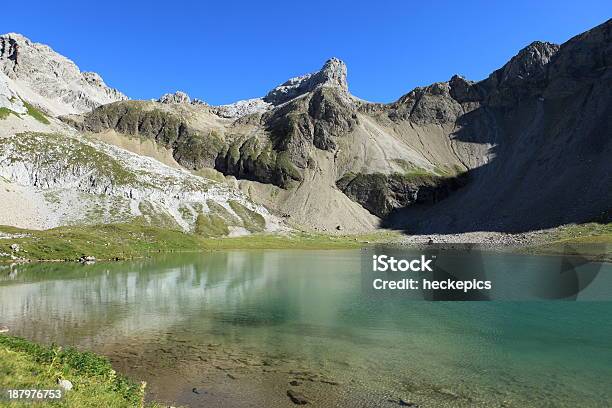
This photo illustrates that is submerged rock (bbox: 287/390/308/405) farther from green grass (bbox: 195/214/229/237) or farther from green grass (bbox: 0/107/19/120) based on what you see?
green grass (bbox: 0/107/19/120)

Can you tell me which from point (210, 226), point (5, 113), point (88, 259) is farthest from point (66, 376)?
point (5, 113)

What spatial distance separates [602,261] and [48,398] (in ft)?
324

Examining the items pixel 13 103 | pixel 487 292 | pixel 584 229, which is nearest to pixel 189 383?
pixel 487 292

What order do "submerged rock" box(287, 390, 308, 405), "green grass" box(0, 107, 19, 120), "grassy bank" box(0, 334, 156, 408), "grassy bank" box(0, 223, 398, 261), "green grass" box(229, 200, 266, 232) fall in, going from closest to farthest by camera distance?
"grassy bank" box(0, 334, 156, 408) < "submerged rock" box(287, 390, 308, 405) < "grassy bank" box(0, 223, 398, 261) < "green grass" box(0, 107, 19, 120) < "green grass" box(229, 200, 266, 232)

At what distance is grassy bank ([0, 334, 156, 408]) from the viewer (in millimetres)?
14336

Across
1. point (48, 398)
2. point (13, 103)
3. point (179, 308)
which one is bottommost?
point (179, 308)

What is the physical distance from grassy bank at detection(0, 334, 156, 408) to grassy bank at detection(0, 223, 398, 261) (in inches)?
2799

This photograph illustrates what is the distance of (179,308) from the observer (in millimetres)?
41875

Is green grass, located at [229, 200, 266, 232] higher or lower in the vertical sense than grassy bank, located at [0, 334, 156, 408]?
higher

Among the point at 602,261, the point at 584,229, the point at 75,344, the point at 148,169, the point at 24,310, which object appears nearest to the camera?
the point at 75,344

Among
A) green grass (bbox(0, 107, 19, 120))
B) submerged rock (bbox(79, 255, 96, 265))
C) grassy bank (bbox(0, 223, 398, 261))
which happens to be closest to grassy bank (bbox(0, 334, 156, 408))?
submerged rock (bbox(79, 255, 96, 265))

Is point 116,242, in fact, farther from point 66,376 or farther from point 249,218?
point 249,218

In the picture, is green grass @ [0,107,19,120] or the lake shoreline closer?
the lake shoreline

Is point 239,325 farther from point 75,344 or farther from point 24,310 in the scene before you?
point 24,310
